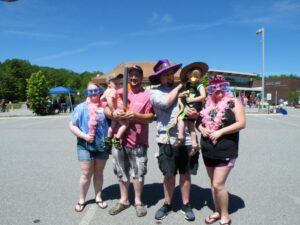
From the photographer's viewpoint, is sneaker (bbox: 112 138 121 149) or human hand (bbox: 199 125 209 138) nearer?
human hand (bbox: 199 125 209 138)

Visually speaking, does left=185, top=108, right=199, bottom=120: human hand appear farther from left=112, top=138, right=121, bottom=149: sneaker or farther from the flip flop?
the flip flop

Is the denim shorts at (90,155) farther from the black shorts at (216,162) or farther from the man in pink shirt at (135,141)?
the black shorts at (216,162)

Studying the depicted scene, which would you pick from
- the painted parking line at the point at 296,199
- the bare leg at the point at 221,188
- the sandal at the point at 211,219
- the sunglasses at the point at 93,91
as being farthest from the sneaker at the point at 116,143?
the painted parking line at the point at 296,199

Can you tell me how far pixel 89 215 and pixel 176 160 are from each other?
138 centimetres

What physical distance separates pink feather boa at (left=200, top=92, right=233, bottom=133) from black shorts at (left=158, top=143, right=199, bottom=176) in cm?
43

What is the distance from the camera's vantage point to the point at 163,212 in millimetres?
3871

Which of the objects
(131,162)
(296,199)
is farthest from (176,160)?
(296,199)

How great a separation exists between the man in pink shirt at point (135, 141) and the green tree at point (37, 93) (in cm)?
2226

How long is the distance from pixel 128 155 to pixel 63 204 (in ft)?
4.11

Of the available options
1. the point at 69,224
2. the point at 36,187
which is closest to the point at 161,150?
the point at 69,224

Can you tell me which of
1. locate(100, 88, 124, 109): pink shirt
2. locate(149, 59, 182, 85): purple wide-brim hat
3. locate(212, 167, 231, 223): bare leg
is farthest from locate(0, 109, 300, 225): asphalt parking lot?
locate(149, 59, 182, 85): purple wide-brim hat

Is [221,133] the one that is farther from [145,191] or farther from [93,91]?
[145,191]

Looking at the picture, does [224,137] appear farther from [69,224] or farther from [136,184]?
[69,224]

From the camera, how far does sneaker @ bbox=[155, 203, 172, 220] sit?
3.79 meters
